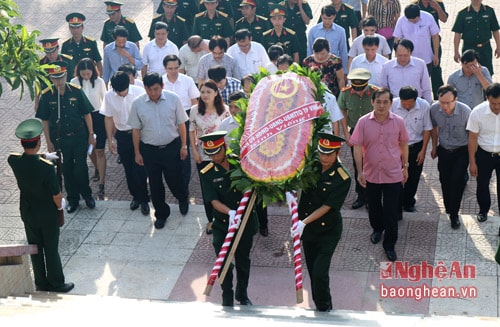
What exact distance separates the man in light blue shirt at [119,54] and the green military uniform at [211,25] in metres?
1.38

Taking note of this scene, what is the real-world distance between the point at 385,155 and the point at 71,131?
13.1ft

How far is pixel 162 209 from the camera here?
1114 centimetres

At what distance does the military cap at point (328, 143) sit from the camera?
8383 mm

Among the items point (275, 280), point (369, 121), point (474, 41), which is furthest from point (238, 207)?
point (474, 41)

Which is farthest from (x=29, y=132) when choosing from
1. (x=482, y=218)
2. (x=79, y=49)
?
(x=79, y=49)

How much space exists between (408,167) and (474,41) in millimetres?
3970

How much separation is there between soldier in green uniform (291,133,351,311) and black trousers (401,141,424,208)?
2251mm

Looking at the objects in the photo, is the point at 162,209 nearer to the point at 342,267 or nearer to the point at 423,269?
the point at 342,267

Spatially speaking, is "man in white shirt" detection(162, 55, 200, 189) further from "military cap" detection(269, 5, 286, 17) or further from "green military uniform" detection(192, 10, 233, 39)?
"green military uniform" detection(192, 10, 233, 39)

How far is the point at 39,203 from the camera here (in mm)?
9336

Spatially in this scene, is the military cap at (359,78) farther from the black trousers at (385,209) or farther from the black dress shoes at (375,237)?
the black dress shoes at (375,237)

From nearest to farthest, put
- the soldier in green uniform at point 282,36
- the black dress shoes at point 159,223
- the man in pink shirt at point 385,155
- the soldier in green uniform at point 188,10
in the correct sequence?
1. the man in pink shirt at point 385,155
2. the black dress shoes at point 159,223
3. the soldier in green uniform at point 282,36
4. the soldier in green uniform at point 188,10

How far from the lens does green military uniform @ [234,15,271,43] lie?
14.6 meters

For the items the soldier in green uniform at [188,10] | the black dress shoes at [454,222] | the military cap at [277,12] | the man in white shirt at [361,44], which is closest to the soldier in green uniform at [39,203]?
the black dress shoes at [454,222]
